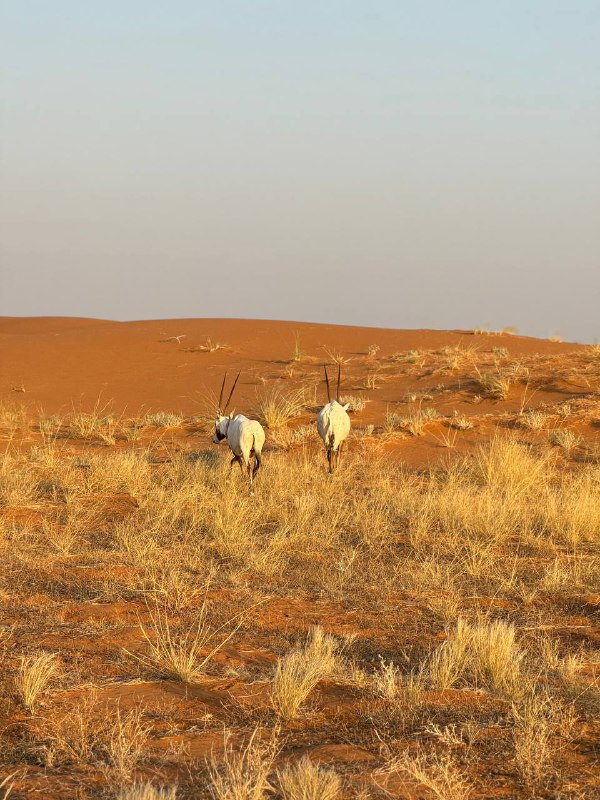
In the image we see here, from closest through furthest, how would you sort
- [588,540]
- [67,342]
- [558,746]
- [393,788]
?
[393,788] < [558,746] < [588,540] < [67,342]

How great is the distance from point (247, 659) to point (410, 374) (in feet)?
55.3

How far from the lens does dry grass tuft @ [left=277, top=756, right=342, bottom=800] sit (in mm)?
3242

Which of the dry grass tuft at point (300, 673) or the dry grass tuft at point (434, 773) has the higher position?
the dry grass tuft at point (434, 773)

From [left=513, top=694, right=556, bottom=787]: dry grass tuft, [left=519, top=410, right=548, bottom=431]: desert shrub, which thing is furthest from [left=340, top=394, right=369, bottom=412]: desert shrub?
[left=513, top=694, right=556, bottom=787]: dry grass tuft

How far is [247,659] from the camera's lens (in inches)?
208

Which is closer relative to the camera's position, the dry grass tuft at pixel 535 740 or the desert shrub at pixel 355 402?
the dry grass tuft at pixel 535 740

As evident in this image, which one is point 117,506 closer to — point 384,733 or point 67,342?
point 384,733

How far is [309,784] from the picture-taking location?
326 centimetres

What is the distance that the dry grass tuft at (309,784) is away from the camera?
3.24 m

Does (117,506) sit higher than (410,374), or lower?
lower

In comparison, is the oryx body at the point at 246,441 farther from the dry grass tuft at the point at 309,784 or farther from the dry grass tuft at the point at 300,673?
the dry grass tuft at the point at 309,784

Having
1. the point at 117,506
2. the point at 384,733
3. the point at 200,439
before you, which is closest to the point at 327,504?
the point at 117,506

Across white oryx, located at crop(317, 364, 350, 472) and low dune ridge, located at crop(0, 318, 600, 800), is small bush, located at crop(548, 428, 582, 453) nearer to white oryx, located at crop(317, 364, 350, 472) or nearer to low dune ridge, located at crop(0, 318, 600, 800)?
low dune ridge, located at crop(0, 318, 600, 800)

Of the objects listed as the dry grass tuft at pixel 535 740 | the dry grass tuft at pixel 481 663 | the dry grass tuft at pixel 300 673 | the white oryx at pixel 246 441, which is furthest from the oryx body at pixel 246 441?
the dry grass tuft at pixel 535 740
